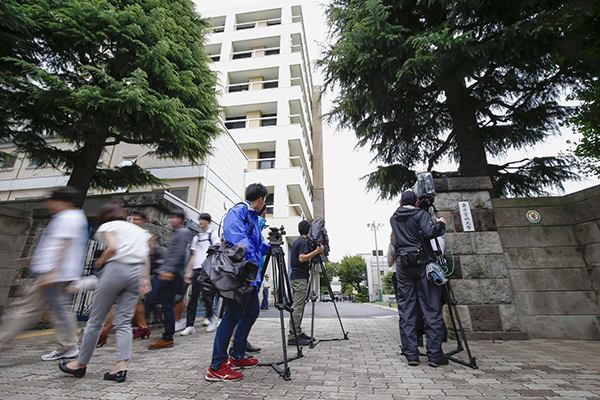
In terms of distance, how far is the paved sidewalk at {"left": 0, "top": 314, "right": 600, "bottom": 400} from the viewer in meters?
2.32

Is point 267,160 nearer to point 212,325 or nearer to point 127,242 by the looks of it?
point 212,325

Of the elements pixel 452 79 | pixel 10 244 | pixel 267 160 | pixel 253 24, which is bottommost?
pixel 10 244

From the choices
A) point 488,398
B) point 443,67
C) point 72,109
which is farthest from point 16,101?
point 488,398

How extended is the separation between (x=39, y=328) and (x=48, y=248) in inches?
186

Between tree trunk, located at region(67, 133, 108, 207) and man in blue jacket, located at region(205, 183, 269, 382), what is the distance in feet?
21.0

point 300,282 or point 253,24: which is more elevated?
point 253,24

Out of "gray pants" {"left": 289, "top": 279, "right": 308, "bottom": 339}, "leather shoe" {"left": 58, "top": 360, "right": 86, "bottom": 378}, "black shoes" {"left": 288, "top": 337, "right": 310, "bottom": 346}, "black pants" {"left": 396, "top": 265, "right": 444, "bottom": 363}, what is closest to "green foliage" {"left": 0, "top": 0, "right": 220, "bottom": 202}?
"gray pants" {"left": 289, "top": 279, "right": 308, "bottom": 339}

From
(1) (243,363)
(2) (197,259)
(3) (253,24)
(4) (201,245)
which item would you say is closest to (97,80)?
(4) (201,245)

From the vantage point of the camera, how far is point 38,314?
3.06 meters

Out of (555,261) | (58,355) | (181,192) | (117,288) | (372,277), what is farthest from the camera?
(372,277)

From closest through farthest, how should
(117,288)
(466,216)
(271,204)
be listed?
(117,288)
(466,216)
(271,204)

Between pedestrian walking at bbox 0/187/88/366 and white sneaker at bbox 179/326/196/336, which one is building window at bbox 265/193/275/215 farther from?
pedestrian walking at bbox 0/187/88/366

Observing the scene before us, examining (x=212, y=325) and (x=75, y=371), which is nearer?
(x=75, y=371)

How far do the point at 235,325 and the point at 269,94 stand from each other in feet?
74.8
